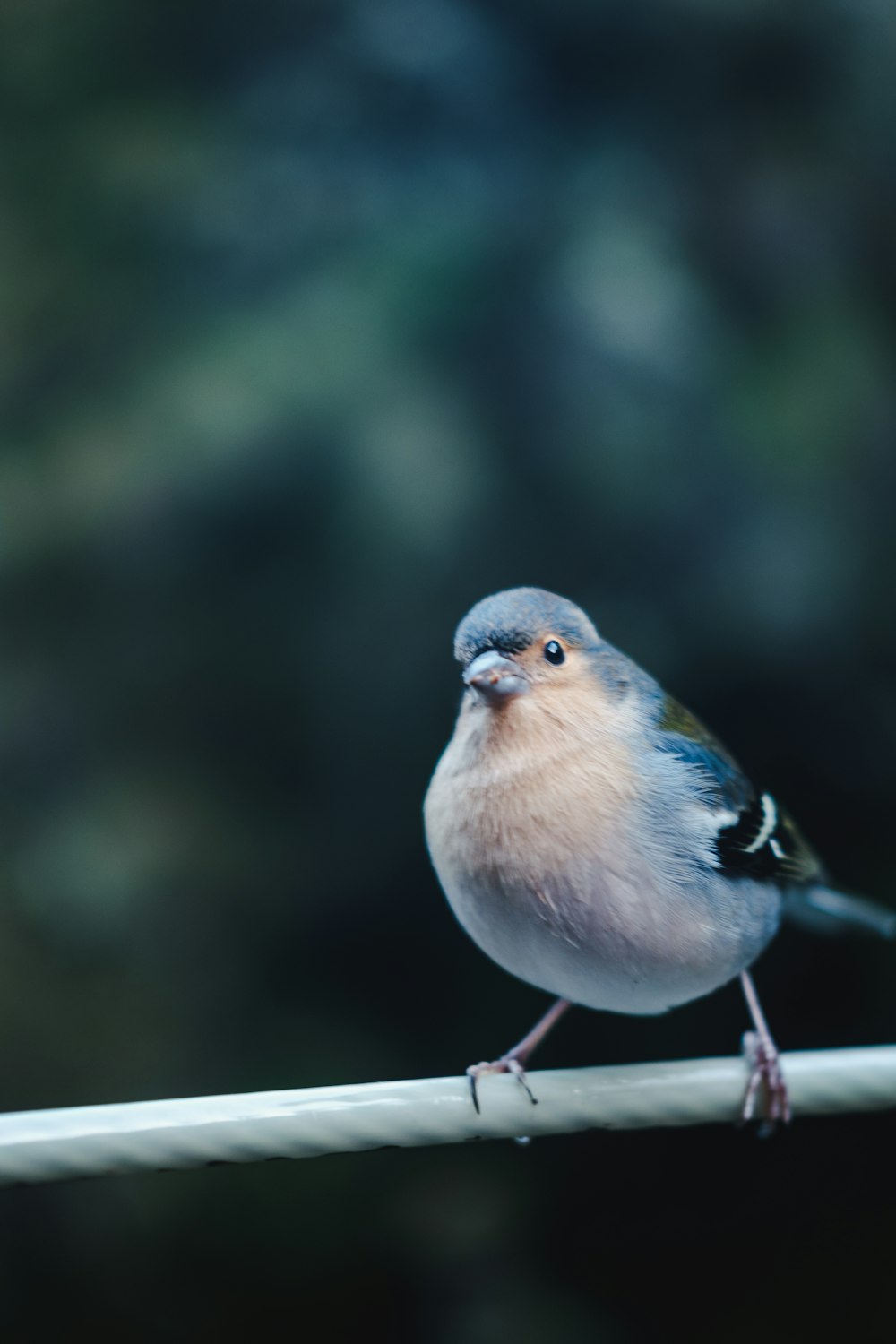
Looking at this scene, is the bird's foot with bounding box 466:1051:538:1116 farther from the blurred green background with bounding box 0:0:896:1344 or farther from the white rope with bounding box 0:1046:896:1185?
the blurred green background with bounding box 0:0:896:1344

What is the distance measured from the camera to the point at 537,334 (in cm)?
131

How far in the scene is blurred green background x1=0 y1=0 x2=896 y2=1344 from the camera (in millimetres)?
1270

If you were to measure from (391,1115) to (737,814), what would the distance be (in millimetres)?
361

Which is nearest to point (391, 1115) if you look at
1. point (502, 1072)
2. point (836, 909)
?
point (502, 1072)

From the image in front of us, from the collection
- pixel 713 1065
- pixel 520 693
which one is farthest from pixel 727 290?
pixel 713 1065

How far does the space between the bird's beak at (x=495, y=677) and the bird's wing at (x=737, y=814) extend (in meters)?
0.18

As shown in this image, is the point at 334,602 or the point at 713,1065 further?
the point at 334,602

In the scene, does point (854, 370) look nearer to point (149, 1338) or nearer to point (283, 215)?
point (283, 215)

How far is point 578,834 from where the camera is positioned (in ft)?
2.68

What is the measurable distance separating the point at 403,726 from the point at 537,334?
0.43 m

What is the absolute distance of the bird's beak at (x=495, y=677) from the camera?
2.47 feet

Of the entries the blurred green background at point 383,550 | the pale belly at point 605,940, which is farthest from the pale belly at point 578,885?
the blurred green background at point 383,550

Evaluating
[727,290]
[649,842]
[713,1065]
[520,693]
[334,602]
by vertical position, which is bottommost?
[713,1065]

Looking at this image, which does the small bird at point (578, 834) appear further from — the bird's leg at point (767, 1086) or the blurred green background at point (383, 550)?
the blurred green background at point (383, 550)
